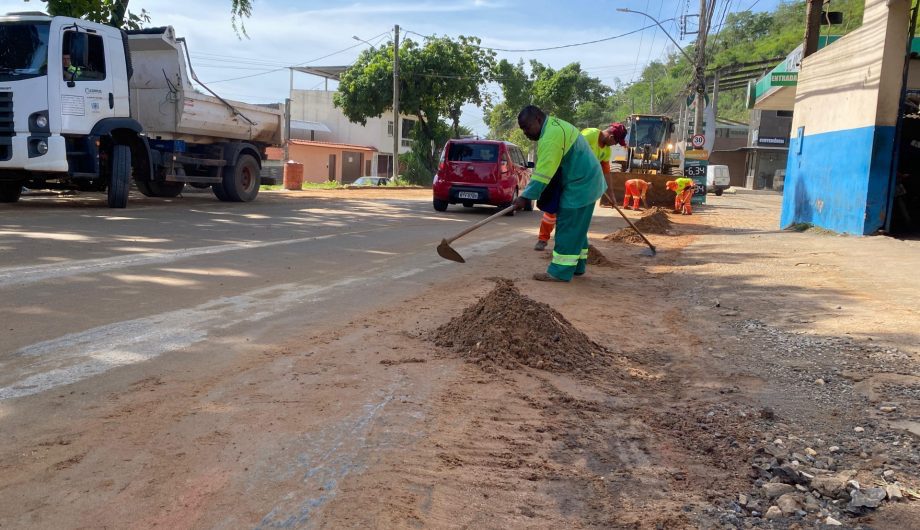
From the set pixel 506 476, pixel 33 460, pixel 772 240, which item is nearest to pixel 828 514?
pixel 506 476

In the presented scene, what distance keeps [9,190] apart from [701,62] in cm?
2604

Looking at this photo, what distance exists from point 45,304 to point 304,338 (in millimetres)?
1991

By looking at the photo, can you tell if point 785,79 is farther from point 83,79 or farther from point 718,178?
point 718,178

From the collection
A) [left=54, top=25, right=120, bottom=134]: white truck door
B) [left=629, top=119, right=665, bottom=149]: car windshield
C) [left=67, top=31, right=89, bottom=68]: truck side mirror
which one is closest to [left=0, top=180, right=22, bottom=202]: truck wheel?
[left=54, top=25, right=120, bottom=134]: white truck door

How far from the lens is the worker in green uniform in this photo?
6.70 meters

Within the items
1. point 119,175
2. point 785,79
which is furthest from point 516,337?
point 785,79

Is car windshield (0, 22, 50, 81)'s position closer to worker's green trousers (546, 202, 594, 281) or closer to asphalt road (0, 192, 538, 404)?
asphalt road (0, 192, 538, 404)

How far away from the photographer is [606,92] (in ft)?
248

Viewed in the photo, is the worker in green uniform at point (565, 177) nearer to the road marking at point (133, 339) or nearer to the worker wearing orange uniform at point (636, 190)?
the road marking at point (133, 339)

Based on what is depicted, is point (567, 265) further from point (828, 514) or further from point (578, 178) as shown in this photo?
point (828, 514)

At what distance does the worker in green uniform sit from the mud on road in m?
2.10

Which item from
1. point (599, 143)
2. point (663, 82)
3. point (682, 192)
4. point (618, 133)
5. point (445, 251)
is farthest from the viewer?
point (663, 82)

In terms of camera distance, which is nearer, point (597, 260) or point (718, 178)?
point (597, 260)

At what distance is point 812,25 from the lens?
48.0 feet
